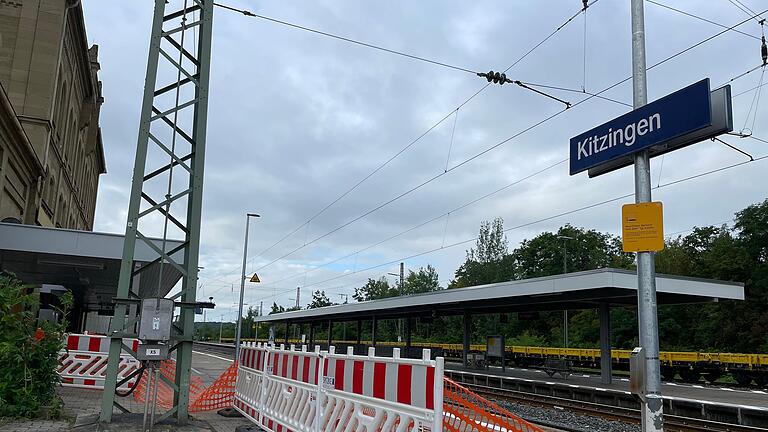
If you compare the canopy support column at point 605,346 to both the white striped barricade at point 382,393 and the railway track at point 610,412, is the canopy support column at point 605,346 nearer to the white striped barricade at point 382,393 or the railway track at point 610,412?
the railway track at point 610,412

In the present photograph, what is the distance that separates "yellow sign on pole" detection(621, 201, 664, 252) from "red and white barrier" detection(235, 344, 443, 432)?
96.3 inches

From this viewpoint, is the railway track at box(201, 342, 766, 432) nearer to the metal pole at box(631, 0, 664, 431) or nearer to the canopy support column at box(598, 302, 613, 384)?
the canopy support column at box(598, 302, 613, 384)

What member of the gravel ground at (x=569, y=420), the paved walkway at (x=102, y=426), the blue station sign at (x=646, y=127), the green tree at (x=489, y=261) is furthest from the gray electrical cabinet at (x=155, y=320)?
the green tree at (x=489, y=261)

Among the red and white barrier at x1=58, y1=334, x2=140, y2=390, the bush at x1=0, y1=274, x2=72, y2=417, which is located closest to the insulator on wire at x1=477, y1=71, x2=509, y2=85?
the bush at x1=0, y1=274, x2=72, y2=417

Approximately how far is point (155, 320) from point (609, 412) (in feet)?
36.6

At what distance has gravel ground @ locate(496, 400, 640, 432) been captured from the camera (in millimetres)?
13557

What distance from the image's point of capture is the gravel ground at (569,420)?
13.6 meters

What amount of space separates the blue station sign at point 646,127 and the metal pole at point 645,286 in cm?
20

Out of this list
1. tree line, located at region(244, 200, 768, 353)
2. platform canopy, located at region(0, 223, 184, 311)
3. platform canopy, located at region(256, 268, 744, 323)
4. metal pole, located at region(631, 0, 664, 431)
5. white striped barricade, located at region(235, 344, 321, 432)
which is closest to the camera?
metal pole, located at region(631, 0, 664, 431)

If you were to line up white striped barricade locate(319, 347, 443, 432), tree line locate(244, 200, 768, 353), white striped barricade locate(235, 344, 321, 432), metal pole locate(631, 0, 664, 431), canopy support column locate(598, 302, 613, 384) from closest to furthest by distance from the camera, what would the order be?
white striped barricade locate(319, 347, 443, 432)
metal pole locate(631, 0, 664, 431)
white striped barricade locate(235, 344, 321, 432)
canopy support column locate(598, 302, 613, 384)
tree line locate(244, 200, 768, 353)

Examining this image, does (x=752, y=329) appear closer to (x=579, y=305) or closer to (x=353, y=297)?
(x=579, y=305)

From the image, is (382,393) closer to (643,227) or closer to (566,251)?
(643,227)

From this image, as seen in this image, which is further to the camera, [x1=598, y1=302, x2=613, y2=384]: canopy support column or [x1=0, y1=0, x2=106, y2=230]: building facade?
[x1=598, y1=302, x2=613, y2=384]: canopy support column

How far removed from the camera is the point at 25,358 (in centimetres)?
1029
